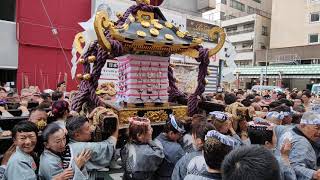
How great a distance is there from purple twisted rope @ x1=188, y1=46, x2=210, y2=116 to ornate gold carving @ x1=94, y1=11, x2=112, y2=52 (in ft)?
5.12

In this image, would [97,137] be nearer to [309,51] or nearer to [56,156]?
[56,156]

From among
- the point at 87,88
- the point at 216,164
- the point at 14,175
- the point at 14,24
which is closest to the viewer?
the point at 216,164

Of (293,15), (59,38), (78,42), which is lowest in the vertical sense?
(78,42)

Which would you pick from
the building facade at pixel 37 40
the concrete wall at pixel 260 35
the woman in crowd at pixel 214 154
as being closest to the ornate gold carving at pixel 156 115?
the woman in crowd at pixel 214 154

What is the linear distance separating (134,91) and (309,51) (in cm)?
2734

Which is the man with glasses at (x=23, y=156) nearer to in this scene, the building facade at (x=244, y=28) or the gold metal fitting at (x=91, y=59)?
the gold metal fitting at (x=91, y=59)

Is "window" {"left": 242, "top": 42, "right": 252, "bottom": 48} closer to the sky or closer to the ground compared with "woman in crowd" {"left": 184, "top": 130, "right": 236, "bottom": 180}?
closer to the sky

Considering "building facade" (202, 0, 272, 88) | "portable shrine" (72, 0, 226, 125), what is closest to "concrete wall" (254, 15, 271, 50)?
"building facade" (202, 0, 272, 88)

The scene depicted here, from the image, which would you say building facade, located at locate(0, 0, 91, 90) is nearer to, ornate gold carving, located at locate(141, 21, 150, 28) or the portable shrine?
the portable shrine

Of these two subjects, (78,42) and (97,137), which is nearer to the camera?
(97,137)

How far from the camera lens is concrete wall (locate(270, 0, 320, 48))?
29266 millimetres

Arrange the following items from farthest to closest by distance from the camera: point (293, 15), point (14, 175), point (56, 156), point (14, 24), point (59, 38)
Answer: point (293, 15) < point (59, 38) < point (14, 24) < point (56, 156) < point (14, 175)

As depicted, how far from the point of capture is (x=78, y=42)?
504 cm

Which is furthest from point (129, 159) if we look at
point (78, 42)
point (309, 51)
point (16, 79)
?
point (309, 51)
